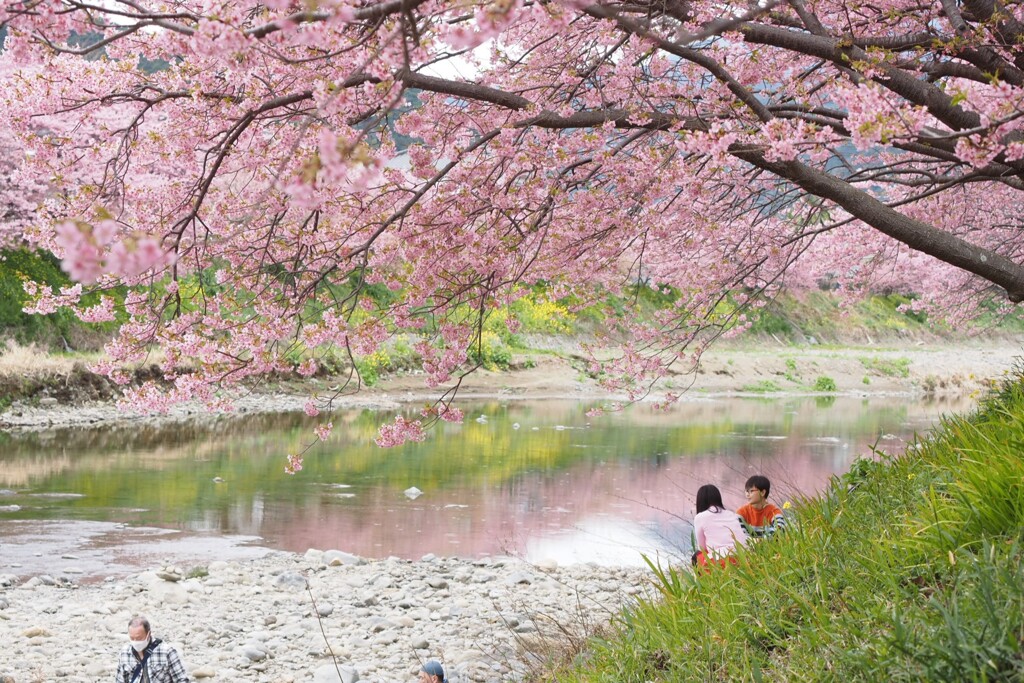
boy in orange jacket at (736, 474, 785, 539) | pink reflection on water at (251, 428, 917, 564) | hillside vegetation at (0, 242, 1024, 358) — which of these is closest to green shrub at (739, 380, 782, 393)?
hillside vegetation at (0, 242, 1024, 358)

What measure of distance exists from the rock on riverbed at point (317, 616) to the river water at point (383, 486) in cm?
81

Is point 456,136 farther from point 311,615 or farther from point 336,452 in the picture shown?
point 336,452

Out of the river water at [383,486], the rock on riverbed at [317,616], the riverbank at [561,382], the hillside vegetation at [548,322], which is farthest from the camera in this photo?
the hillside vegetation at [548,322]

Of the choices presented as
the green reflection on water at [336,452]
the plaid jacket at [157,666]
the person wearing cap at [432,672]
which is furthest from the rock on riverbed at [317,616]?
the green reflection on water at [336,452]

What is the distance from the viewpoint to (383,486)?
14.8 meters

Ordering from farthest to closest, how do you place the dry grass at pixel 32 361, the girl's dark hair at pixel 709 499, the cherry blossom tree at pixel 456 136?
the dry grass at pixel 32 361, the girl's dark hair at pixel 709 499, the cherry blossom tree at pixel 456 136

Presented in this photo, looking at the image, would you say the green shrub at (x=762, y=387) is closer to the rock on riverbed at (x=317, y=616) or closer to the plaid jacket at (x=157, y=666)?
the rock on riverbed at (x=317, y=616)

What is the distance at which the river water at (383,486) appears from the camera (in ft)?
37.0

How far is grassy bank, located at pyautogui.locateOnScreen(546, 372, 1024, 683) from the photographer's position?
323 centimetres

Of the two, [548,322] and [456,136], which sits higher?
[456,136]

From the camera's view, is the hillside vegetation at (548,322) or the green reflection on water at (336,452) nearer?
the green reflection on water at (336,452)

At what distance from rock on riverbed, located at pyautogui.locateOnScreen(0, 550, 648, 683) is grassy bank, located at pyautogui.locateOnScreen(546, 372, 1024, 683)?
185 cm

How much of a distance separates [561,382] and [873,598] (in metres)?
28.0

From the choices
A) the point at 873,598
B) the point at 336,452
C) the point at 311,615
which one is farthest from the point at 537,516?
the point at 873,598
